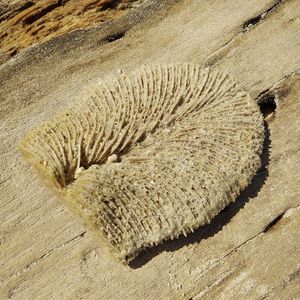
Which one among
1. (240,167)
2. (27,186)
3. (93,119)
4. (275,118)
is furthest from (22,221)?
(275,118)

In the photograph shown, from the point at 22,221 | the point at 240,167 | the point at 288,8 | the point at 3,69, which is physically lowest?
the point at 240,167

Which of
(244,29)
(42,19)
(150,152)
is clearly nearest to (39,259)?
(150,152)

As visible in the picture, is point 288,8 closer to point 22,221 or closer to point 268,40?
point 268,40

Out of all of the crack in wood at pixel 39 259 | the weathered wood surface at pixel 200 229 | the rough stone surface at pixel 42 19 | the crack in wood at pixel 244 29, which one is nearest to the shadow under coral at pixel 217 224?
the weathered wood surface at pixel 200 229

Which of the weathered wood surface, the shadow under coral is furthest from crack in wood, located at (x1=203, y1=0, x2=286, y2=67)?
the shadow under coral

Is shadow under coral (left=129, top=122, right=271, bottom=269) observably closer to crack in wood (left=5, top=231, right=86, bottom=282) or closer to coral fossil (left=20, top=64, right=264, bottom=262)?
coral fossil (left=20, top=64, right=264, bottom=262)

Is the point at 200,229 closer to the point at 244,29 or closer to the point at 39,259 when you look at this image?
the point at 39,259
